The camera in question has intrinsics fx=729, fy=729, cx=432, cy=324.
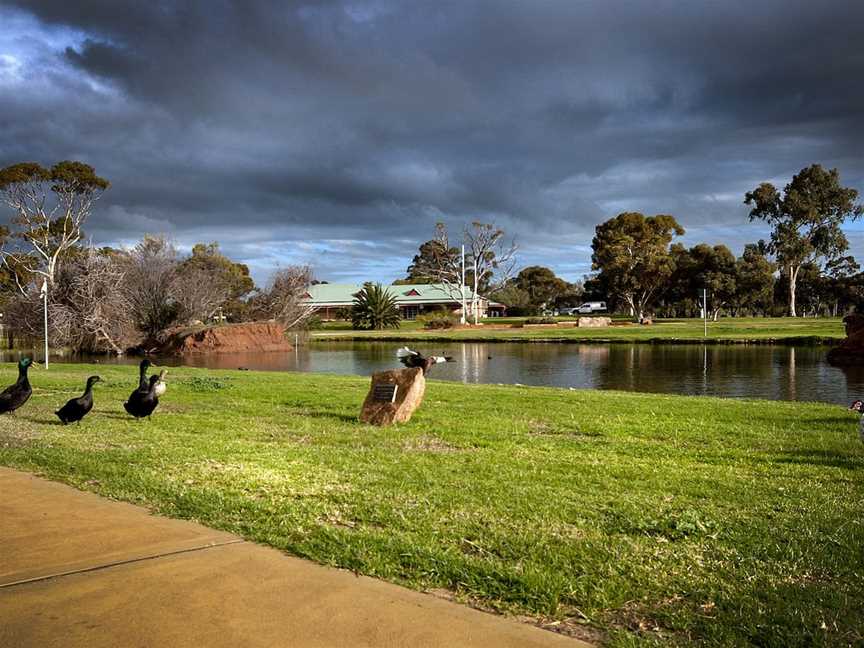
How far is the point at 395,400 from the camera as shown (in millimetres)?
11195

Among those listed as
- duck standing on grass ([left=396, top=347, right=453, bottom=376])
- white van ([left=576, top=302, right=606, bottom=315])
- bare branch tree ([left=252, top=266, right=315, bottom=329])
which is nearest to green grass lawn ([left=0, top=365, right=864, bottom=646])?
duck standing on grass ([left=396, top=347, right=453, bottom=376])

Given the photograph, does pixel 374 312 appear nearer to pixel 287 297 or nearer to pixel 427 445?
pixel 287 297

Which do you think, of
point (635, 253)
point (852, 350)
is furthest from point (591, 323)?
point (852, 350)

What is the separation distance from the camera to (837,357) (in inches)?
1238

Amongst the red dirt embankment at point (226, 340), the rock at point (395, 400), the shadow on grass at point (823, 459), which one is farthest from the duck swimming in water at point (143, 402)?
the red dirt embankment at point (226, 340)

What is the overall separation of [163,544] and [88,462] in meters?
3.17

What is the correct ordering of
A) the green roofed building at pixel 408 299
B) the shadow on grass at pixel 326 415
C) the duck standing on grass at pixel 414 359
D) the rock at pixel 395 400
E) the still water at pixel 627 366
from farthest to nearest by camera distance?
the green roofed building at pixel 408 299
the still water at pixel 627 366
the duck standing on grass at pixel 414 359
the shadow on grass at pixel 326 415
the rock at pixel 395 400

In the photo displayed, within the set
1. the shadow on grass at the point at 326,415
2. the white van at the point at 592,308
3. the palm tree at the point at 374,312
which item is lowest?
the shadow on grass at the point at 326,415

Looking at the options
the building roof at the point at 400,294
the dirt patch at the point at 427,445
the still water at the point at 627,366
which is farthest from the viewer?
the building roof at the point at 400,294

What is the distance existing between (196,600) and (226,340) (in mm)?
44388

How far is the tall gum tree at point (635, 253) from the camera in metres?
74.6

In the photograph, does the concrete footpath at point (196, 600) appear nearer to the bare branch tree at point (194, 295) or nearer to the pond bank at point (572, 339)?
the pond bank at point (572, 339)

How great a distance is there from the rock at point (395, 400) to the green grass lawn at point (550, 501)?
0.31 m

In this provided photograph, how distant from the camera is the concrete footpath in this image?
3.54 metres
